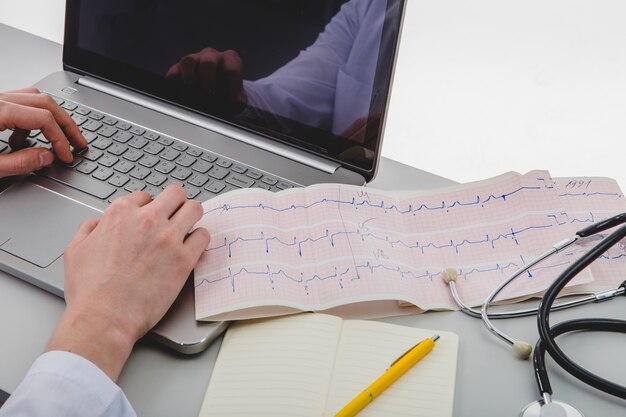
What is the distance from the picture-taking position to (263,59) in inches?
32.6

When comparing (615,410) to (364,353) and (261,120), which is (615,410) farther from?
(261,120)

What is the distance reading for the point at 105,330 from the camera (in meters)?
0.60

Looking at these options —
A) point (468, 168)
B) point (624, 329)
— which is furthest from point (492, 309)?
point (468, 168)

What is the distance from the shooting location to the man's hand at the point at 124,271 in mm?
593

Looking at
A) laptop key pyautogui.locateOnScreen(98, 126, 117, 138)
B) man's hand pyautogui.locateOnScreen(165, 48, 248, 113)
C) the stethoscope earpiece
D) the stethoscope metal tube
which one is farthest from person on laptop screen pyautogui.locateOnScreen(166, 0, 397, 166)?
the stethoscope earpiece

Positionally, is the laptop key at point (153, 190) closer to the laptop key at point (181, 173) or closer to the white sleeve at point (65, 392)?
the laptop key at point (181, 173)

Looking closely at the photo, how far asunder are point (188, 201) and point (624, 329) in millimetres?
473

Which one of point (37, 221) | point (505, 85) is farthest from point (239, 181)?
point (505, 85)

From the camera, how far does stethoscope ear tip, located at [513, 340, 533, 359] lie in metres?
0.64

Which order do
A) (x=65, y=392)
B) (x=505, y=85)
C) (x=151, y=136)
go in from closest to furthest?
1. (x=65, y=392)
2. (x=151, y=136)
3. (x=505, y=85)

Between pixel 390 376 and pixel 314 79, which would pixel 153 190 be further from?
pixel 390 376

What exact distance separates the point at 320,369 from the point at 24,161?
438mm

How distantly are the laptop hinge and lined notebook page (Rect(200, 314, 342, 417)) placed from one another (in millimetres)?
254

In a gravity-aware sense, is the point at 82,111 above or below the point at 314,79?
below
